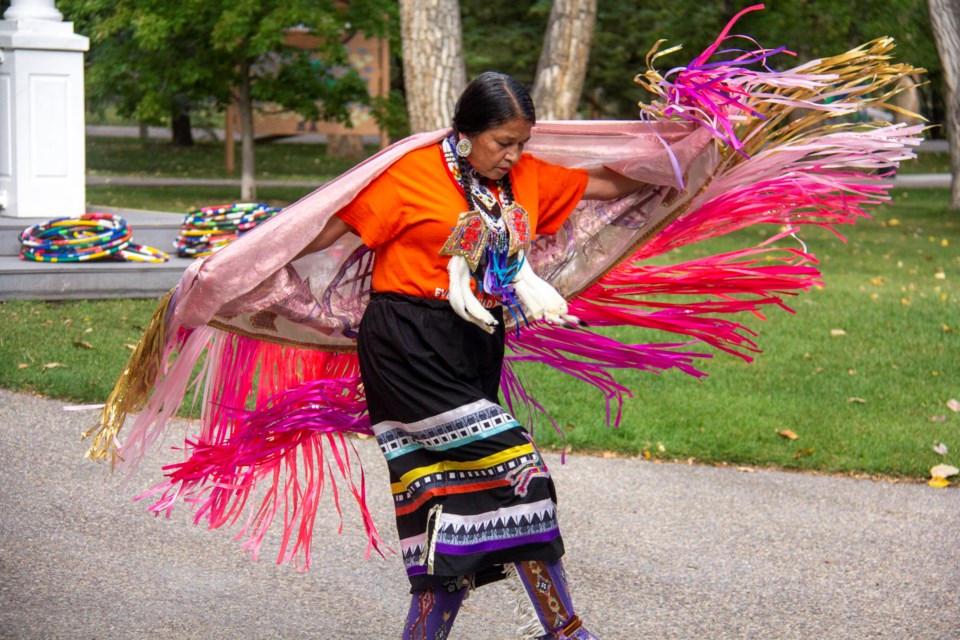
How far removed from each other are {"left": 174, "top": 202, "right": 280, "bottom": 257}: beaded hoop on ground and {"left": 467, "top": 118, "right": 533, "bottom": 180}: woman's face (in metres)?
6.33

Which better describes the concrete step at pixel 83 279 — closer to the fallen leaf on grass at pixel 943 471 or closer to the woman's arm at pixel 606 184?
the fallen leaf on grass at pixel 943 471

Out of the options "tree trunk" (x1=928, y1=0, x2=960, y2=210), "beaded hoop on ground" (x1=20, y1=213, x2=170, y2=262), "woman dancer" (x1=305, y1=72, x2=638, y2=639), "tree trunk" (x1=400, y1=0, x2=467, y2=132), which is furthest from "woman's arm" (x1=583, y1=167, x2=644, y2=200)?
"tree trunk" (x1=928, y1=0, x2=960, y2=210)

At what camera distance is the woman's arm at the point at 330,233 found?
135 inches

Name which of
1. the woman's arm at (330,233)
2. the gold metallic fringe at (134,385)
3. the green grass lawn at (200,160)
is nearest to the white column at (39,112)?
the gold metallic fringe at (134,385)

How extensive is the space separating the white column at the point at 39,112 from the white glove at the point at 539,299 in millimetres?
7323

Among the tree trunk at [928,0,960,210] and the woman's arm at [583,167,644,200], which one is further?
the tree trunk at [928,0,960,210]

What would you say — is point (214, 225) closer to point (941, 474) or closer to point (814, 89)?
point (941, 474)

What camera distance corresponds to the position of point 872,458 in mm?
5730

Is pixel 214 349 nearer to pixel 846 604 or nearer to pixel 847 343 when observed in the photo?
pixel 846 604

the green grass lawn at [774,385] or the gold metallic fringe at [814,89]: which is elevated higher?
the gold metallic fringe at [814,89]

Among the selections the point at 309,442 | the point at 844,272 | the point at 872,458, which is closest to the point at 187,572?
the point at 309,442

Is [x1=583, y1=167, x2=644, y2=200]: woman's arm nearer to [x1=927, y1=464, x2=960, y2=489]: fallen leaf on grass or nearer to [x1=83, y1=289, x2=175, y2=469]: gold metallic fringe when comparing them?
[x1=83, y1=289, x2=175, y2=469]: gold metallic fringe

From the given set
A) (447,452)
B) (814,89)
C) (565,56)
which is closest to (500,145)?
(447,452)

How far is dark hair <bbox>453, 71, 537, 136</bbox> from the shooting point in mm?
3217
